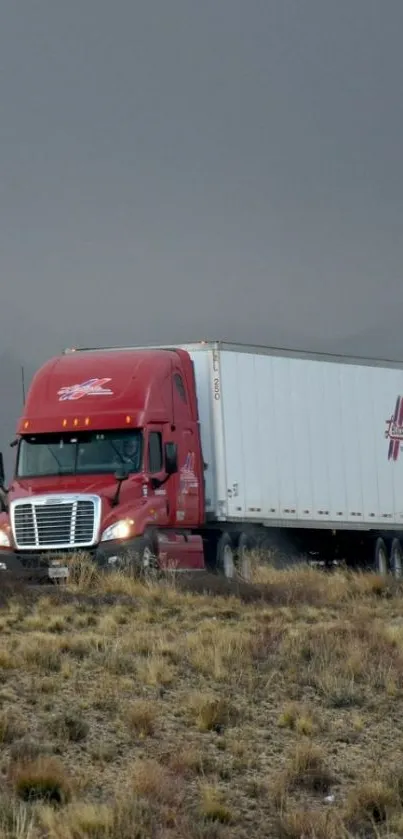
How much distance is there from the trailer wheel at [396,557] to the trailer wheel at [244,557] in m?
6.60

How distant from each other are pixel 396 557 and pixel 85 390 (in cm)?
1209

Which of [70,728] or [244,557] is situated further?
[244,557]

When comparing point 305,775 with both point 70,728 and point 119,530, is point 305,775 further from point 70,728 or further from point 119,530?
point 119,530

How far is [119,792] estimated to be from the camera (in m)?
10.5

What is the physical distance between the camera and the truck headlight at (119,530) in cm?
2784

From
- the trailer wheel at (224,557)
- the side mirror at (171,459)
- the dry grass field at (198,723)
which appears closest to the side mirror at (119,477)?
the side mirror at (171,459)

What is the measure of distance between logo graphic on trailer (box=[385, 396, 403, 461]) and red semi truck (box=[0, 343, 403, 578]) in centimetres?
5

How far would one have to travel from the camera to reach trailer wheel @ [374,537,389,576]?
37.5 m

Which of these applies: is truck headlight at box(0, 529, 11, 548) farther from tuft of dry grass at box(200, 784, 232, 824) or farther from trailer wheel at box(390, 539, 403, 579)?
tuft of dry grass at box(200, 784, 232, 824)

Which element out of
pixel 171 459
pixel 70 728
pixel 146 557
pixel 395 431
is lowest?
pixel 395 431

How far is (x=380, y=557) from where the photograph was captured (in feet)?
124

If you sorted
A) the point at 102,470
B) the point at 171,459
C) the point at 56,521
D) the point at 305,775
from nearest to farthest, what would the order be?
1. the point at 305,775
2. the point at 56,521
3. the point at 102,470
4. the point at 171,459

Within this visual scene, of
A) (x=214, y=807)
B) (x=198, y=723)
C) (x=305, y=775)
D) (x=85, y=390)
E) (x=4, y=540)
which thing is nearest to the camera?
(x=214, y=807)

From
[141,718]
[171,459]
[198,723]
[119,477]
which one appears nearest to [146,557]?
[119,477]
